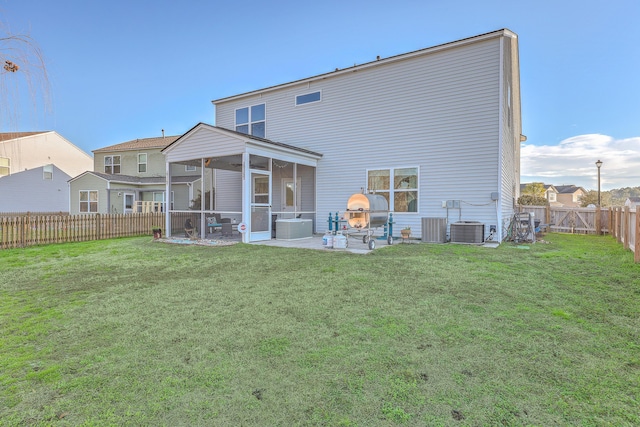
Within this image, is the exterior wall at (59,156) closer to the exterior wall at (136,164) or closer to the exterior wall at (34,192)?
the exterior wall at (34,192)

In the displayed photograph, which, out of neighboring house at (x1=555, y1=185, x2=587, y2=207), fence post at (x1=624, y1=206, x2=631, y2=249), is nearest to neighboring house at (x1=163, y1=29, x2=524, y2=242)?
fence post at (x1=624, y1=206, x2=631, y2=249)

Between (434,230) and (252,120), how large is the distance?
9.51 m

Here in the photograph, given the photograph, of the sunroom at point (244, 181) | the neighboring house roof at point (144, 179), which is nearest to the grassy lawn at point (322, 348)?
the sunroom at point (244, 181)

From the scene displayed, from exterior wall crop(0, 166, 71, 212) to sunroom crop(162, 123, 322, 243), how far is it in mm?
15047

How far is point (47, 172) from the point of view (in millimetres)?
23359

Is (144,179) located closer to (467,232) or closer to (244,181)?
(244,181)

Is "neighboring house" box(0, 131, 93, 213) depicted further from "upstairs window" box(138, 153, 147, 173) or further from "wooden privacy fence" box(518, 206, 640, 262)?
"wooden privacy fence" box(518, 206, 640, 262)

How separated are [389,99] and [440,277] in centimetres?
802

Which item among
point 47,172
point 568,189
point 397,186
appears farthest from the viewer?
point 568,189

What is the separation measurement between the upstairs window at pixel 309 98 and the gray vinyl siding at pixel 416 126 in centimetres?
20

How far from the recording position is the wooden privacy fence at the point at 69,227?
9.58 meters

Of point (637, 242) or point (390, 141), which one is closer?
point (637, 242)

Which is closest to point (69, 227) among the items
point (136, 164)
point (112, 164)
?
point (136, 164)

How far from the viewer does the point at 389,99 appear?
454 inches
